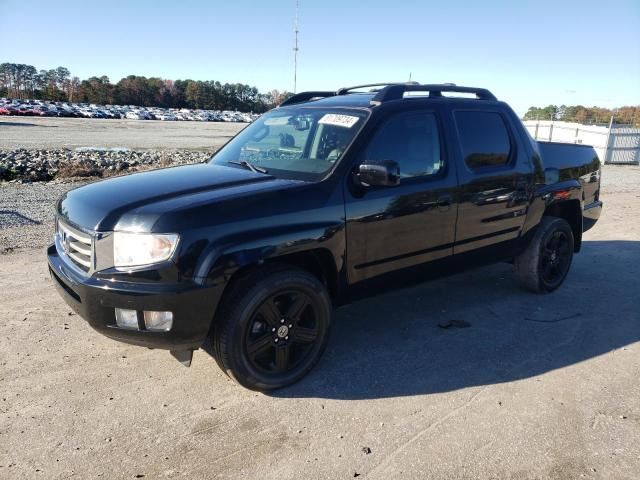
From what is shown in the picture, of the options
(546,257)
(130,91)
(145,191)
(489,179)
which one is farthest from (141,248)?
(130,91)

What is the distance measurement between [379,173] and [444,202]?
920 millimetres

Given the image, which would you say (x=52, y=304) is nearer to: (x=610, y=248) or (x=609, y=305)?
(x=609, y=305)

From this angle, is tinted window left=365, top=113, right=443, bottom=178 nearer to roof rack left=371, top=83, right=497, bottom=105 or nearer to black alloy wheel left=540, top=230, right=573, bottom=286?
roof rack left=371, top=83, right=497, bottom=105

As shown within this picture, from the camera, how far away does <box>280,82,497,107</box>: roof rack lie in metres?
3.99

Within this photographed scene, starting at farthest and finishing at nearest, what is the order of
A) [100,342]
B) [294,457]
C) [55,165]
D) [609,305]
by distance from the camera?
[55,165]
[609,305]
[100,342]
[294,457]

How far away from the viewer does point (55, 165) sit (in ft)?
44.8

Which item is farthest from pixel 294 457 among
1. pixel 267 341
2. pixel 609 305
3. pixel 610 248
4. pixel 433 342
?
pixel 610 248

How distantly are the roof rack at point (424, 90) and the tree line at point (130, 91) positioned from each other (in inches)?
4391

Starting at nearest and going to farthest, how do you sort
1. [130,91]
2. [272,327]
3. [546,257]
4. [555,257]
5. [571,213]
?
[272,327] → [546,257] → [555,257] → [571,213] → [130,91]

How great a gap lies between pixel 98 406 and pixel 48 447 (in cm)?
42

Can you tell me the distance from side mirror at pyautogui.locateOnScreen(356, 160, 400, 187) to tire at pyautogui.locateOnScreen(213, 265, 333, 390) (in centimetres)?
77

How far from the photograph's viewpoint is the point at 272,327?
3.34m

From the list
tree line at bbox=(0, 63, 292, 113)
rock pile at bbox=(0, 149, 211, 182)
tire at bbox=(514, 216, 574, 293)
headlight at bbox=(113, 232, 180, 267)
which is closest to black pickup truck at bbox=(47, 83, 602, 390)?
headlight at bbox=(113, 232, 180, 267)

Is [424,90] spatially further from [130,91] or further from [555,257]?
[130,91]
